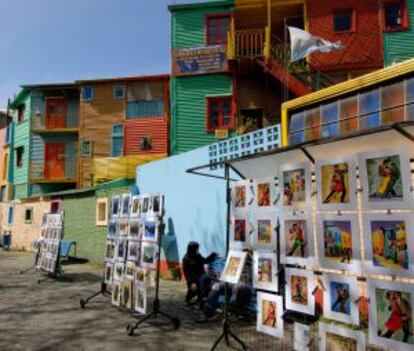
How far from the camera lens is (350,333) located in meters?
4.27

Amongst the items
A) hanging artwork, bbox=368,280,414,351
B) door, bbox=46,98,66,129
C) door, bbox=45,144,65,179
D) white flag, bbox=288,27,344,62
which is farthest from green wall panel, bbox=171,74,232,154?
hanging artwork, bbox=368,280,414,351

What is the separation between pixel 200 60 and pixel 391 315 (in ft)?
57.9

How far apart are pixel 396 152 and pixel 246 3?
17.4m

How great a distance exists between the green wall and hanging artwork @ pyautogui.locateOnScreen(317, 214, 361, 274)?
1594 cm

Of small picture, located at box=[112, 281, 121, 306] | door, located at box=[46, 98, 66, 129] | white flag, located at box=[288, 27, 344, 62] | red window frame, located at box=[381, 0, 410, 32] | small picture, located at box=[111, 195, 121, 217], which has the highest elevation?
red window frame, located at box=[381, 0, 410, 32]

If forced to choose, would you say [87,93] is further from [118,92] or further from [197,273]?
[197,273]

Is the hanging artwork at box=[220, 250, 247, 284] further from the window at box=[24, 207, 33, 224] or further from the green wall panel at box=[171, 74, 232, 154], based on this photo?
the window at box=[24, 207, 33, 224]

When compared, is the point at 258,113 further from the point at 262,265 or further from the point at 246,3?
the point at 262,265

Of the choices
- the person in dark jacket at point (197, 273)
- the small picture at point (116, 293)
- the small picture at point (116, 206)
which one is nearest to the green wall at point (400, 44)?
the person in dark jacket at point (197, 273)

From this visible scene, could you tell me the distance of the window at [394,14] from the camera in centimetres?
1870

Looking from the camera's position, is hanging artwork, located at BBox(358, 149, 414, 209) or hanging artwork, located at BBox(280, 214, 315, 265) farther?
hanging artwork, located at BBox(280, 214, 315, 265)

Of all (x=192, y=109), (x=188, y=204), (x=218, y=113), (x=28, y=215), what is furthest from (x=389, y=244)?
(x=28, y=215)

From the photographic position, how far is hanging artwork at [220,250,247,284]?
237 inches

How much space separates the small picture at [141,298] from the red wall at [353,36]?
13.8m
